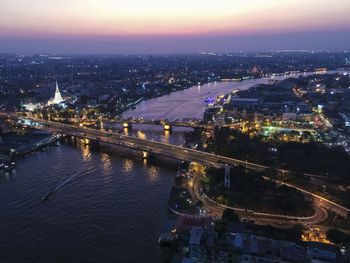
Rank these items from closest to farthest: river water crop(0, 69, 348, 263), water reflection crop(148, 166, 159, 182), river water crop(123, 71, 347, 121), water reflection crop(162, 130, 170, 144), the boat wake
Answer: river water crop(0, 69, 348, 263)
the boat wake
water reflection crop(148, 166, 159, 182)
water reflection crop(162, 130, 170, 144)
river water crop(123, 71, 347, 121)

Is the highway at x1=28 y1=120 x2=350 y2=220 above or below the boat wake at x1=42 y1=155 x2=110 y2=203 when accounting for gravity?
above

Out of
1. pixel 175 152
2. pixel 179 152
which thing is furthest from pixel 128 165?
pixel 179 152

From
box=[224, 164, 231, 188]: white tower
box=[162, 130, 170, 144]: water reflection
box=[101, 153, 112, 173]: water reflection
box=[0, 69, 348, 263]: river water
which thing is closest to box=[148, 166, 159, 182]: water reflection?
box=[0, 69, 348, 263]: river water

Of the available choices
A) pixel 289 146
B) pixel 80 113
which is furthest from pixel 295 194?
pixel 80 113

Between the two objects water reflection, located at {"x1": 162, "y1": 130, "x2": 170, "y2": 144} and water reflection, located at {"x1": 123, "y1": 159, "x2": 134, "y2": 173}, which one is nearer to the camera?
water reflection, located at {"x1": 123, "y1": 159, "x2": 134, "y2": 173}

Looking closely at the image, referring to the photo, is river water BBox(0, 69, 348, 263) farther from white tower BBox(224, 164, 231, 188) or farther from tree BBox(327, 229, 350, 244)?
tree BBox(327, 229, 350, 244)

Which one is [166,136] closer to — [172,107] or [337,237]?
[172,107]
